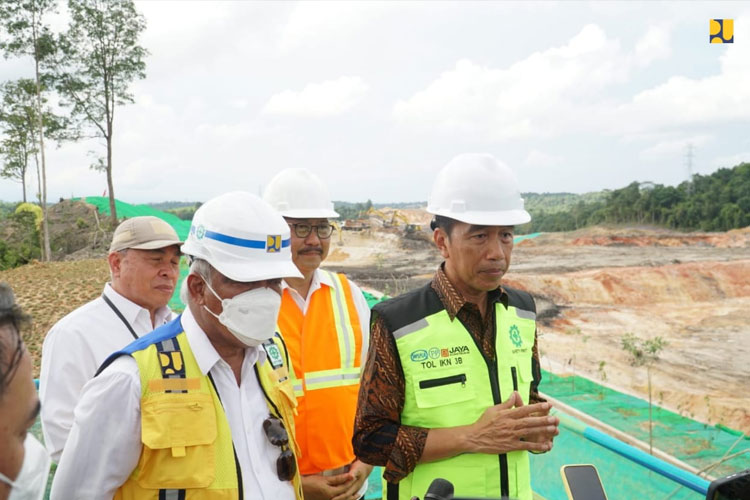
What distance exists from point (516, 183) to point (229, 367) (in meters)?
1.28

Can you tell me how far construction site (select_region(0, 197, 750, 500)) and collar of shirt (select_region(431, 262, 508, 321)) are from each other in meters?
1.13

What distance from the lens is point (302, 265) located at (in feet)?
8.98

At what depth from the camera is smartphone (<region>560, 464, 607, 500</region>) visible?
1502mm

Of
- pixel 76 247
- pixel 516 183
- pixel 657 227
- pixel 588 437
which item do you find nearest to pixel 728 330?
pixel 588 437

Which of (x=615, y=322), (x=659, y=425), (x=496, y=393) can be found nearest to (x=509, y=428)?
(x=496, y=393)

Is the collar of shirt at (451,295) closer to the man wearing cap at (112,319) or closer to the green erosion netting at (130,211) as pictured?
the man wearing cap at (112,319)

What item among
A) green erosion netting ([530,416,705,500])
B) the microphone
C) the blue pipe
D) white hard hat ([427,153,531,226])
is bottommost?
green erosion netting ([530,416,705,500])

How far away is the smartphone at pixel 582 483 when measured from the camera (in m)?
1.50

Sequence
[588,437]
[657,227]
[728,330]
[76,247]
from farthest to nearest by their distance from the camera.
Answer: [657,227] < [76,247] < [728,330] < [588,437]

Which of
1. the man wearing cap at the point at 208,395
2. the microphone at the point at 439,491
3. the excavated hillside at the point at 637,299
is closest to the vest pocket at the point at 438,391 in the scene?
the man wearing cap at the point at 208,395

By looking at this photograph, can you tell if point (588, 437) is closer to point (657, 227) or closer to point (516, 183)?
point (516, 183)

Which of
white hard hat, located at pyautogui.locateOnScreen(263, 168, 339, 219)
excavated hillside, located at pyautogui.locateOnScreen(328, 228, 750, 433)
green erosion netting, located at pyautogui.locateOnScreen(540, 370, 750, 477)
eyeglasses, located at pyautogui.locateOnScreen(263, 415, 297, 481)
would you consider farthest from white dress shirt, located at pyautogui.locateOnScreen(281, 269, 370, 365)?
excavated hillside, located at pyautogui.locateOnScreen(328, 228, 750, 433)

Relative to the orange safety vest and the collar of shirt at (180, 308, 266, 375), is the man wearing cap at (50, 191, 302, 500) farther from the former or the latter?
the orange safety vest

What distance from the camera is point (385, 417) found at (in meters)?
2.03
